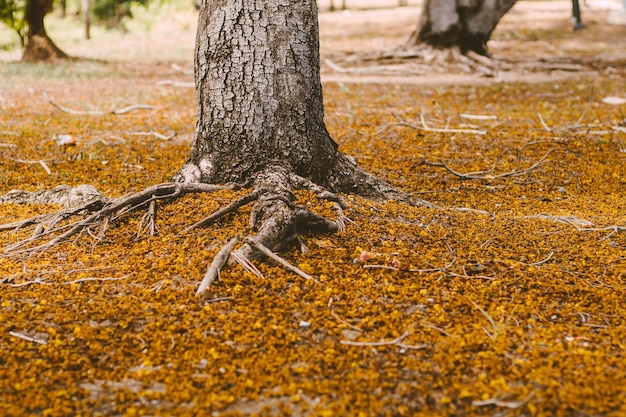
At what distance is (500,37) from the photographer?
17.1m

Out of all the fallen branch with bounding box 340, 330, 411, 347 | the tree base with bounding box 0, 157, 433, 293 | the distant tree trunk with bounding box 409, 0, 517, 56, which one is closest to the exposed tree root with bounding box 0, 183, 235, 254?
the tree base with bounding box 0, 157, 433, 293

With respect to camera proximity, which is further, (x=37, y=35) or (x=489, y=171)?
(x=37, y=35)

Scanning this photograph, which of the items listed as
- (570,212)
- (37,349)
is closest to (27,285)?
(37,349)

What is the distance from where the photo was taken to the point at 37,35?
1346 centimetres

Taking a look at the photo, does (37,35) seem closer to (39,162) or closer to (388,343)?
(39,162)

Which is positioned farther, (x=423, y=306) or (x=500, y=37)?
(x=500, y=37)

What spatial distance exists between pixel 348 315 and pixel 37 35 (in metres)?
13.0

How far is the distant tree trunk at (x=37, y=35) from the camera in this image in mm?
13203

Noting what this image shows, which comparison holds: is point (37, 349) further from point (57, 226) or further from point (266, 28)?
point (266, 28)

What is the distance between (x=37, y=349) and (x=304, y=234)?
4.60 ft

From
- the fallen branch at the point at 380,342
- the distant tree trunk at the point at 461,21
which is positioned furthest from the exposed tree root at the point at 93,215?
the distant tree trunk at the point at 461,21

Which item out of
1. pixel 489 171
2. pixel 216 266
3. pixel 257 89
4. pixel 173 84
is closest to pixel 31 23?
pixel 173 84

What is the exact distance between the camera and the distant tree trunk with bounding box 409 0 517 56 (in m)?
11.4

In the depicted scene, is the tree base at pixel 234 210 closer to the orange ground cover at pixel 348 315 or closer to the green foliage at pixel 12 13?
the orange ground cover at pixel 348 315
